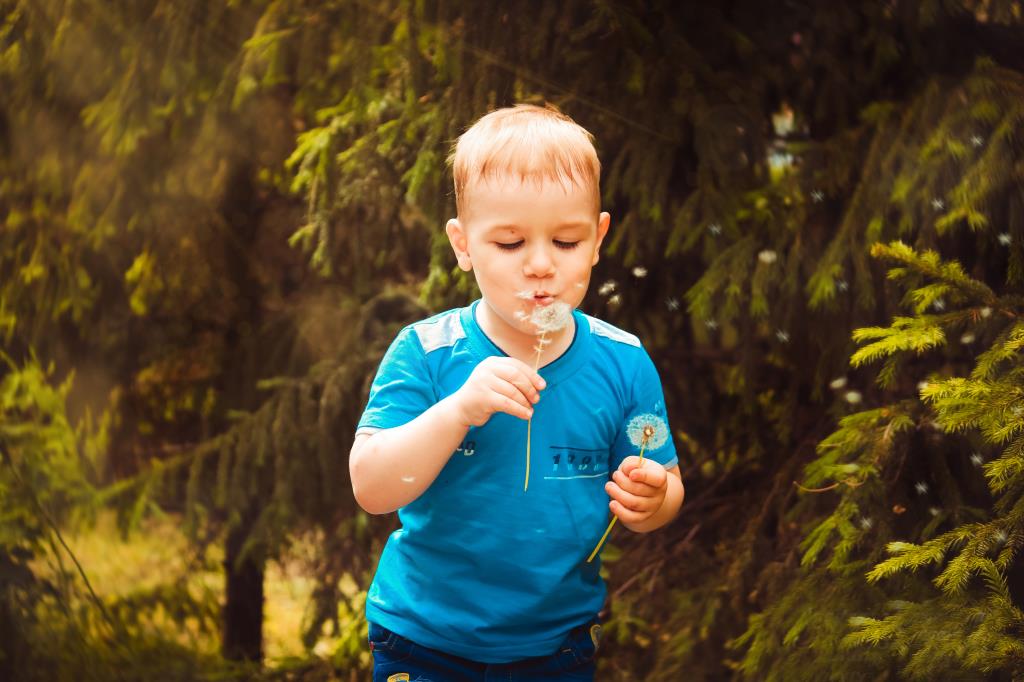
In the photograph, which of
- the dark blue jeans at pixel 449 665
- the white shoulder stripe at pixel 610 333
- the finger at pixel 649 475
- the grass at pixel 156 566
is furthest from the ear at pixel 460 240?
the grass at pixel 156 566

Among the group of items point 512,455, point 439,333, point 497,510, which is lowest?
point 497,510

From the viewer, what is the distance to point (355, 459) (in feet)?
6.28

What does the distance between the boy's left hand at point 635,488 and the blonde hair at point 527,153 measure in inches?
19.4

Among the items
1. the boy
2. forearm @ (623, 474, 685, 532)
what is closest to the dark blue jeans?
the boy

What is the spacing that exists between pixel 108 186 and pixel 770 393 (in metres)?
2.68

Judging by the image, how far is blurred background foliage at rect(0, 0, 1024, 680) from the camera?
2.59 metres

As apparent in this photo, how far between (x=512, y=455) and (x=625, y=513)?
24 cm

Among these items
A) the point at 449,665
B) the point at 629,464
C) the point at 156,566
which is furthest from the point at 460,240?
the point at 156,566

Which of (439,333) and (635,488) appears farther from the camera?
(439,333)

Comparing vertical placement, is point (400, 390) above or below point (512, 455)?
above

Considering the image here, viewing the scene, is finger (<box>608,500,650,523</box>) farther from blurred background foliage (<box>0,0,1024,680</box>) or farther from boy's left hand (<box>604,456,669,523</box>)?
blurred background foliage (<box>0,0,1024,680</box>)

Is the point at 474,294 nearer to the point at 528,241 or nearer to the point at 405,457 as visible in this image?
the point at 528,241

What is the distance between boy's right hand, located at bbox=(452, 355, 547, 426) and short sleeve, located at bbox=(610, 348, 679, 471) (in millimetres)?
344

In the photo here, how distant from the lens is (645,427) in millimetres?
2039
